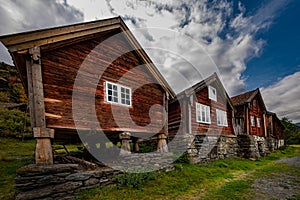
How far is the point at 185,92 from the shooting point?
14.6 m

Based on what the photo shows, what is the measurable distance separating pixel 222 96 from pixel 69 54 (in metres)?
17.1

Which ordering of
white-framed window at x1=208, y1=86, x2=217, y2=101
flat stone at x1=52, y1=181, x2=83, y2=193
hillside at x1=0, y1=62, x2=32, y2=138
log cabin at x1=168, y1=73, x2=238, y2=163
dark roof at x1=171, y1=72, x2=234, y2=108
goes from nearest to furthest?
flat stone at x1=52, y1=181, x2=83, y2=193
log cabin at x1=168, y1=73, x2=238, y2=163
dark roof at x1=171, y1=72, x2=234, y2=108
white-framed window at x1=208, y1=86, x2=217, y2=101
hillside at x1=0, y1=62, x2=32, y2=138

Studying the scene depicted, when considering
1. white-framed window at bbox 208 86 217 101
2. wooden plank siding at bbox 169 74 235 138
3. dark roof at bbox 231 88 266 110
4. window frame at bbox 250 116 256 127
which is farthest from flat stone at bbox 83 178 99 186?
window frame at bbox 250 116 256 127

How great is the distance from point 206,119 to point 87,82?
1247 centimetres

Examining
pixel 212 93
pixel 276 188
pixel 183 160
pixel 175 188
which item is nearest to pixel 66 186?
pixel 175 188

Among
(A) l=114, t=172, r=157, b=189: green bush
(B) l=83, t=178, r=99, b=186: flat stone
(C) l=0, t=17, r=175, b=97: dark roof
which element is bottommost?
(A) l=114, t=172, r=157, b=189: green bush

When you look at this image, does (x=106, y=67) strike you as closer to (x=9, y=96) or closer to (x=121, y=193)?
(x=121, y=193)

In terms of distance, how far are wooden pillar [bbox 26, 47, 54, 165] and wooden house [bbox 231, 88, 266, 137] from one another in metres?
20.7

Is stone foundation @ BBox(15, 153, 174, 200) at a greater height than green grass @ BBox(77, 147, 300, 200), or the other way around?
stone foundation @ BBox(15, 153, 174, 200)

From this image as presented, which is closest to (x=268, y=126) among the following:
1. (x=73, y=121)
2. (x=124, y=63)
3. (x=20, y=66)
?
(x=124, y=63)

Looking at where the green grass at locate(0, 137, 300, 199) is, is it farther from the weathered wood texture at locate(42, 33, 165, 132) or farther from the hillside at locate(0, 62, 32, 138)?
the hillside at locate(0, 62, 32, 138)

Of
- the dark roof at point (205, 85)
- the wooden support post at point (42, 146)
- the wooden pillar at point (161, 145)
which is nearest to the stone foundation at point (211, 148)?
the wooden pillar at point (161, 145)

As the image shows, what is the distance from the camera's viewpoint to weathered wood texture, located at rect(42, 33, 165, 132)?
7.09 metres

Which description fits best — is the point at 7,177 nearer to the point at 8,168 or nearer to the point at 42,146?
the point at 8,168
